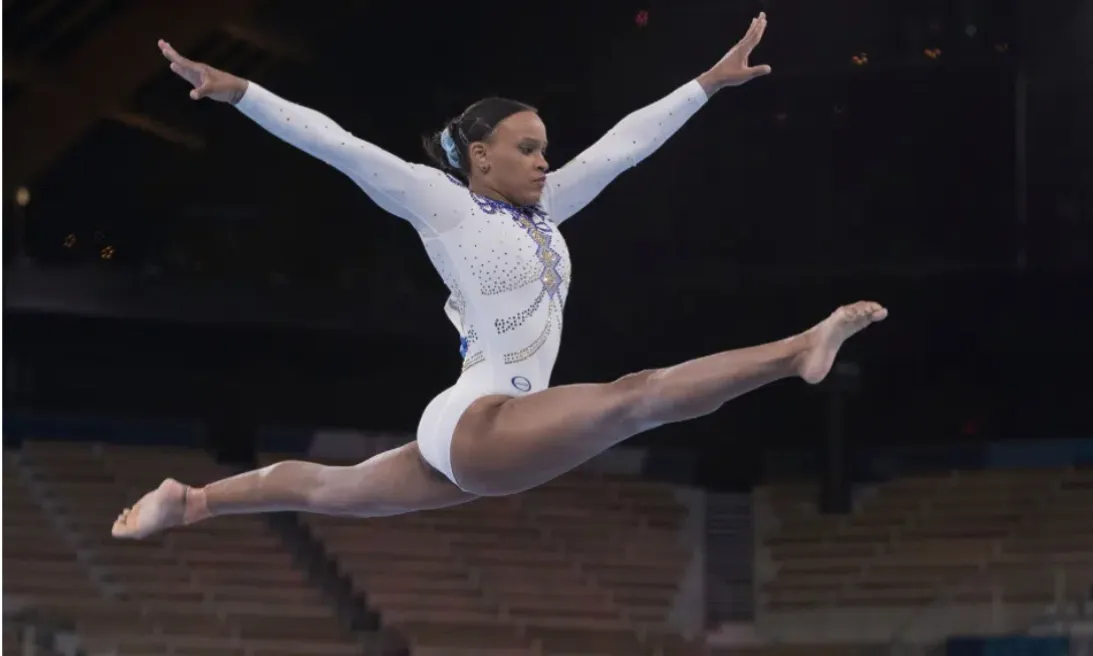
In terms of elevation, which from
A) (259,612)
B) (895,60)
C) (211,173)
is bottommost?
(259,612)

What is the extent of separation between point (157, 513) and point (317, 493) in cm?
48

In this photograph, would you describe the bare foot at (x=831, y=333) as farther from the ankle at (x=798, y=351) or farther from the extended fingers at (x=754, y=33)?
the extended fingers at (x=754, y=33)

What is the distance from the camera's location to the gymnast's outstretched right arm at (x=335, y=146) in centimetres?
360

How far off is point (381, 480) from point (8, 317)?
5694 mm

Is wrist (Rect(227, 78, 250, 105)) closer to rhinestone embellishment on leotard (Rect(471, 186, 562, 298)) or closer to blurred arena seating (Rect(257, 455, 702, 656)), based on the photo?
rhinestone embellishment on leotard (Rect(471, 186, 562, 298))

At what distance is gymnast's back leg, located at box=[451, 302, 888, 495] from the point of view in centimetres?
298

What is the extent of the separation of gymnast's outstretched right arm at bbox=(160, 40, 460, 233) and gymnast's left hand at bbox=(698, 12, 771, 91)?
2.97 feet

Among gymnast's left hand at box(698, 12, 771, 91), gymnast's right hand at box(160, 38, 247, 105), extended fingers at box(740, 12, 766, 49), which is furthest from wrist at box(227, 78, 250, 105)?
extended fingers at box(740, 12, 766, 49)

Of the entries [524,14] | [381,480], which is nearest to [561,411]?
[381,480]

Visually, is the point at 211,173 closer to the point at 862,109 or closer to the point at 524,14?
the point at 524,14

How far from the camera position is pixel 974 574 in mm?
8609

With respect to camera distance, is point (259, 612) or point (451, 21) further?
point (451, 21)

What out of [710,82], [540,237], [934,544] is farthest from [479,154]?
[934,544]

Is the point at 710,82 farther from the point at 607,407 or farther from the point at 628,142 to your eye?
the point at 607,407
